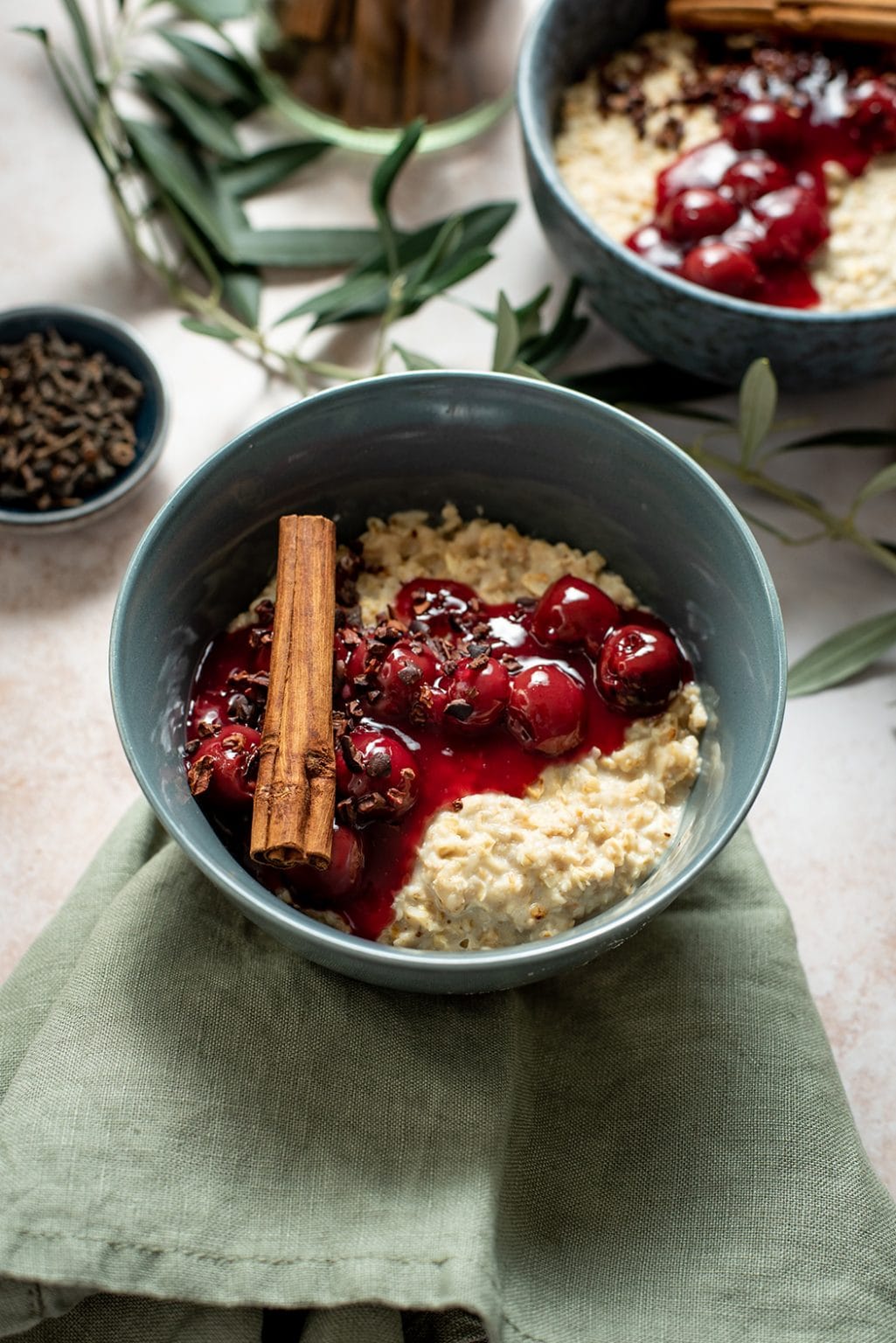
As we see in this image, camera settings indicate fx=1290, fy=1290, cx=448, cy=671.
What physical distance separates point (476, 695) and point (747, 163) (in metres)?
0.87

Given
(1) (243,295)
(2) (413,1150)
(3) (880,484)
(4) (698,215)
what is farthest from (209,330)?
(2) (413,1150)

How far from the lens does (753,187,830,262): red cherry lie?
5.15ft

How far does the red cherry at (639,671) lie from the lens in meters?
1.23

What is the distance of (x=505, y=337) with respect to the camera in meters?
1.46

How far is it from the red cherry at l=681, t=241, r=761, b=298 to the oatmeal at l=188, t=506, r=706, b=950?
41 cm

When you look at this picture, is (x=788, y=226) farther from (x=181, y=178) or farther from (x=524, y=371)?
(x=181, y=178)

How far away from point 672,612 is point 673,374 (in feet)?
1.56

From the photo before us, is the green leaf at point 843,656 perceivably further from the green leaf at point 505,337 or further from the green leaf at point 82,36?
the green leaf at point 82,36

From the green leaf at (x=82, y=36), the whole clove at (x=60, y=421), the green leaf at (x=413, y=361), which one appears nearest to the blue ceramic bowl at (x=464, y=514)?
the green leaf at (x=413, y=361)

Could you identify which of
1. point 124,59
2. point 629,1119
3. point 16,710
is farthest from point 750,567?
point 124,59

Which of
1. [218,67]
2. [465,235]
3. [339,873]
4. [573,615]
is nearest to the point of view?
[339,873]

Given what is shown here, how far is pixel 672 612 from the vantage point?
1.35 meters

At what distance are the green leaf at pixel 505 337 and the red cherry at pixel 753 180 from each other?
0.37 metres

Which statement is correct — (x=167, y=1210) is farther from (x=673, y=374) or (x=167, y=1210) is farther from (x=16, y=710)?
(x=673, y=374)
